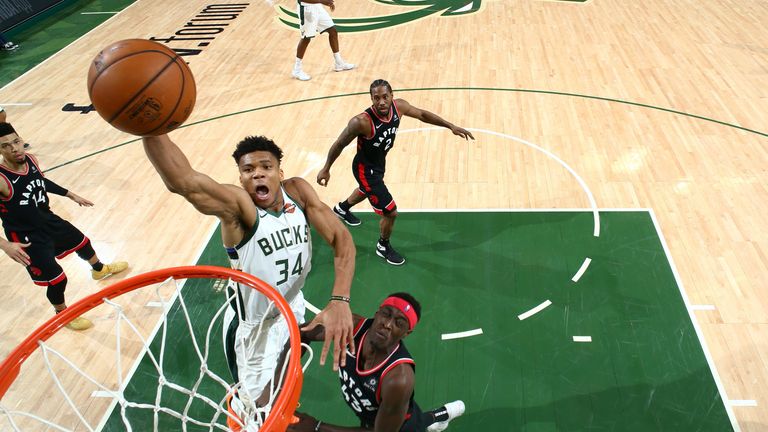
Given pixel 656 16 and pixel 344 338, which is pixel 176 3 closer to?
pixel 656 16

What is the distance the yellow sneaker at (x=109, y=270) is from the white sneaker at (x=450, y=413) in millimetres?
3331

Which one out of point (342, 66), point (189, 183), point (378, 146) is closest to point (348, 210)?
point (378, 146)

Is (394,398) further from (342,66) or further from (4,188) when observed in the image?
(342,66)

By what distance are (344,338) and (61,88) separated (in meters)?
8.52

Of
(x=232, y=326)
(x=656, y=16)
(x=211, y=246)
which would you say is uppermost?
(x=232, y=326)

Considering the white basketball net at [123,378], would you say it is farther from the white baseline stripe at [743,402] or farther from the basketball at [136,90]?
the white baseline stripe at [743,402]

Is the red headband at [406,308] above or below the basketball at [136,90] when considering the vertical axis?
below

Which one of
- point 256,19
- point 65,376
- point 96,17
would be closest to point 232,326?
point 65,376

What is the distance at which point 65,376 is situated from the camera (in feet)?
14.3

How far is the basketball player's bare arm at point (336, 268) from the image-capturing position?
2.60 m

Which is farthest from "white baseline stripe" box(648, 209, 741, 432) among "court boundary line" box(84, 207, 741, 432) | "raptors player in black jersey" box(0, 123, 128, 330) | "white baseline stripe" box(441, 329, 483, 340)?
"raptors player in black jersey" box(0, 123, 128, 330)

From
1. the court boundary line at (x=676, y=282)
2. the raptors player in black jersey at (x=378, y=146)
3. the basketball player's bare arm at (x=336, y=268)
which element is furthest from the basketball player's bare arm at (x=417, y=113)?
the basketball player's bare arm at (x=336, y=268)

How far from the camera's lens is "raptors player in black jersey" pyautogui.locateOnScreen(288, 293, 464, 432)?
9.04ft

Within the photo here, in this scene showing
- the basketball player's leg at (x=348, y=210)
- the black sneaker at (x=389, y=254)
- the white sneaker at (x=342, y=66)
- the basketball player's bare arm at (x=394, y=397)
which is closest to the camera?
the basketball player's bare arm at (x=394, y=397)
